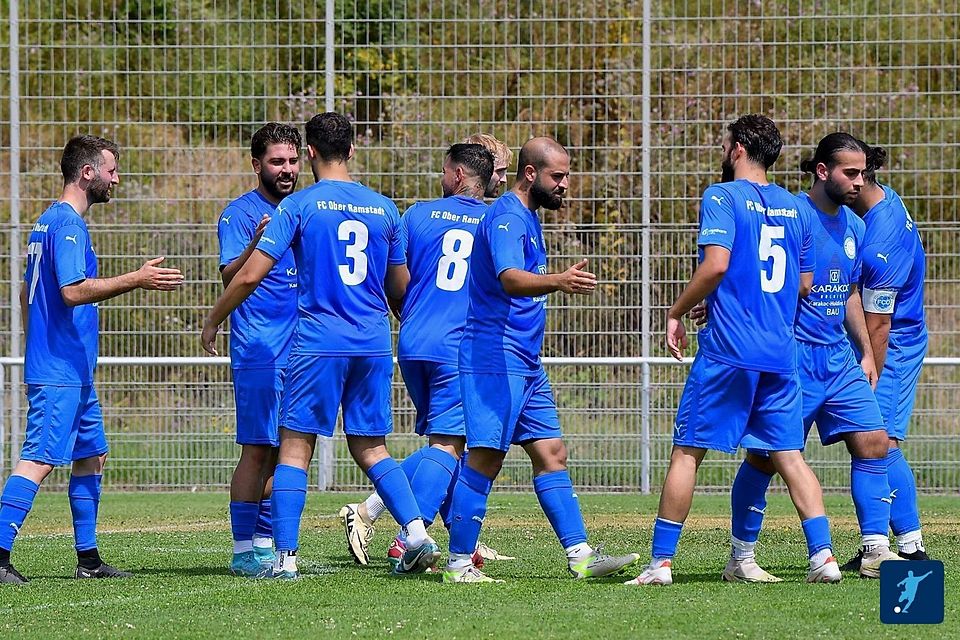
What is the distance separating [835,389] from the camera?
26.2 ft

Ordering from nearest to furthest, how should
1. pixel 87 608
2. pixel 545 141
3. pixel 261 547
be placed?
pixel 87 608 → pixel 545 141 → pixel 261 547

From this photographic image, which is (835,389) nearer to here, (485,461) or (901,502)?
(901,502)

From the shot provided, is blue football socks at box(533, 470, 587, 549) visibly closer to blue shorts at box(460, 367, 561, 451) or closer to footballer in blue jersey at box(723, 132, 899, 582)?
blue shorts at box(460, 367, 561, 451)

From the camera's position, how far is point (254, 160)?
883cm

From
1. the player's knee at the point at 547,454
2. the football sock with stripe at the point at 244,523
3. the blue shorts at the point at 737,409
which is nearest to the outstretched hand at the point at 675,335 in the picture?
the blue shorts at the point at 737,409

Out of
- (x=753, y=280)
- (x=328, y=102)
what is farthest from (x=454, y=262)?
(x=328, y=102)

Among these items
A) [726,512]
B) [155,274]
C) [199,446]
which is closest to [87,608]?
[155,274]

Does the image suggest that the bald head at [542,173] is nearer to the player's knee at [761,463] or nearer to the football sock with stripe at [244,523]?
the player's knee at [761,463]

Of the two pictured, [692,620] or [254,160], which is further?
[254,160]

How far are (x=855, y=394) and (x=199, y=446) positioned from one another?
8285mm

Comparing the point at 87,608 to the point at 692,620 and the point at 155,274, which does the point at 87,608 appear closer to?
the point at 155,274

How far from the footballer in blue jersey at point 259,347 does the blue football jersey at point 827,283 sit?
8.84ft

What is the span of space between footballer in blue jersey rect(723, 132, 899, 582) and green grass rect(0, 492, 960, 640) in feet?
0.97
